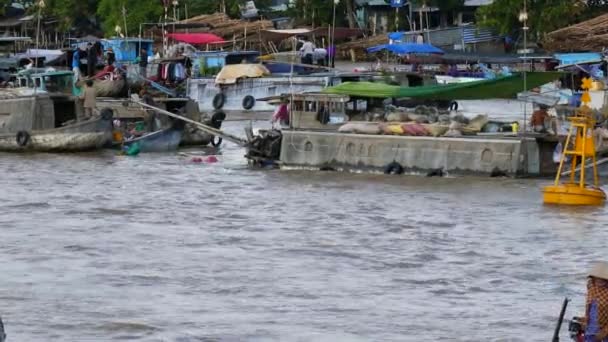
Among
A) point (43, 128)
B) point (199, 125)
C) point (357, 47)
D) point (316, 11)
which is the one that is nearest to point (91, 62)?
point (43, 128)

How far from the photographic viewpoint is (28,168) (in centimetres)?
3331

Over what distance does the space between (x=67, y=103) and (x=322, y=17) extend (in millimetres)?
39695

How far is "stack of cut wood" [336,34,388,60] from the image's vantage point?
6972 centimetres

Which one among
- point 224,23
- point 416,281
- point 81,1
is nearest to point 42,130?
point 416,281

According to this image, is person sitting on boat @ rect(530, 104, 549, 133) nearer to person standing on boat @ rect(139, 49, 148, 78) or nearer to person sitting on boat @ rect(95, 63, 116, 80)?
person sitting on boat @ rect(95, 63, 116, 80)

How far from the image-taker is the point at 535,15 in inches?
2319

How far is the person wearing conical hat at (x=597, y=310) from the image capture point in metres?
12.5

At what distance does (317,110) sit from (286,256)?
10936 millimetres

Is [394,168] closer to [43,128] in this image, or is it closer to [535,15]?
[43,128]

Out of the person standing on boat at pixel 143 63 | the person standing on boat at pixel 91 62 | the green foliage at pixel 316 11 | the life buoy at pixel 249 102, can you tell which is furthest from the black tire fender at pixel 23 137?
the green foliage at pixel 316 11

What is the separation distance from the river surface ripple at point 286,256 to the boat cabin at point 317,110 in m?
1.29

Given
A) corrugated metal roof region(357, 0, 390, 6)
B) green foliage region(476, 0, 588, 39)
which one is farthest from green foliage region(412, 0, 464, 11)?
green foliage region(476, 0, 588, 39)

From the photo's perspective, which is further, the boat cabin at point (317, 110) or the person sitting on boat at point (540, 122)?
the boat cabin at point (317, 110)

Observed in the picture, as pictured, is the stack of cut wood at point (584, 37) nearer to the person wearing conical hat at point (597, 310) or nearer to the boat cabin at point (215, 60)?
the boat cabin at point (215, 60)
